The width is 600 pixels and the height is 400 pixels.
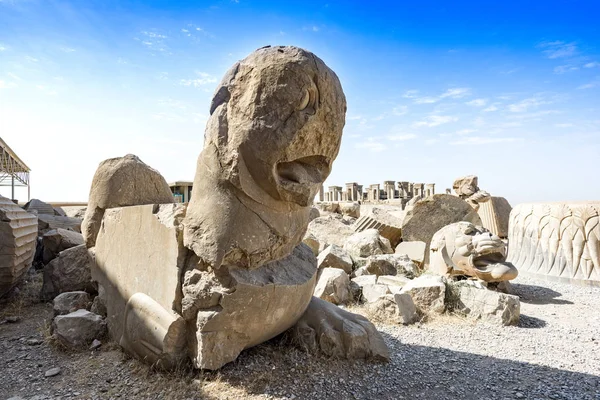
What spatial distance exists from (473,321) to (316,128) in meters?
2.81

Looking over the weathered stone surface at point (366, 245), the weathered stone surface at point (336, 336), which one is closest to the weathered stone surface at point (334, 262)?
the weathered stone surface at point (366, 245)

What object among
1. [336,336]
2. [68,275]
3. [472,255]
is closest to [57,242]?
[68,275]

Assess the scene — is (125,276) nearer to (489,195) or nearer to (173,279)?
(173,279)

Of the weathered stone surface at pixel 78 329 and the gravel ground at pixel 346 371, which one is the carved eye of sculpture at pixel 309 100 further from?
the weathered stone surface at pixel 78 329

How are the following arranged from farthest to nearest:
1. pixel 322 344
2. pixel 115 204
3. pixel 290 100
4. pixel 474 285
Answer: pixel 474 285 < pixel 115 204 < pixel 322 344 < pixel 290 100

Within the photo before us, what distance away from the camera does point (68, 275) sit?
383 centimetres

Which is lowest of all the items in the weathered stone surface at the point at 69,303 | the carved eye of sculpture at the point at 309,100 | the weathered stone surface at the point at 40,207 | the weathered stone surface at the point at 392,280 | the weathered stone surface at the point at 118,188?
the weathered stone surface at the point at 392,280

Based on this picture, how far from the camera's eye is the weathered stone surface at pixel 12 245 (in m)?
3.45

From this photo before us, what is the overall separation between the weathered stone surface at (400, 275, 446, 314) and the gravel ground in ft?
1.31

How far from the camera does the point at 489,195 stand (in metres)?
9.12

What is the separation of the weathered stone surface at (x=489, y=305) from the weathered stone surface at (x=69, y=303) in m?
3.55

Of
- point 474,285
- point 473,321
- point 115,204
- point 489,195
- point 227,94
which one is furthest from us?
point 489,195

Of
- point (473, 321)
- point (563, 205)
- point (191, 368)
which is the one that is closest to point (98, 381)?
point (191, 368)

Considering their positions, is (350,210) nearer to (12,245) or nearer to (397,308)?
(397,308)
